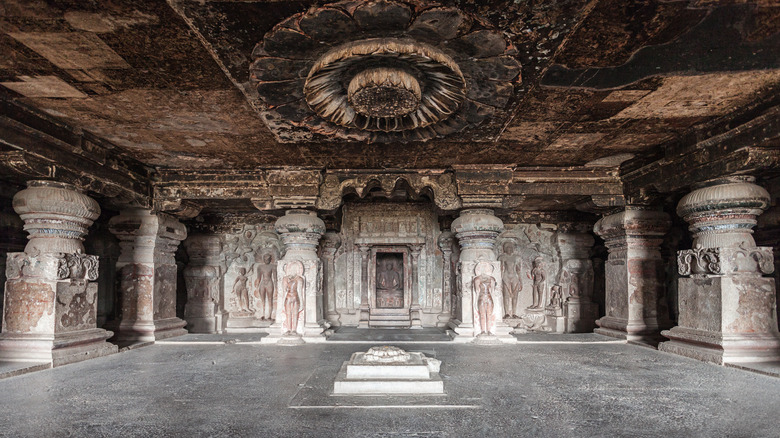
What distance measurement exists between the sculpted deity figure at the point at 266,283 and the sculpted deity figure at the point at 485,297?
4.67m

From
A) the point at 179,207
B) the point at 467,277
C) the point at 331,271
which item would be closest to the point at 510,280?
the point at 467,277

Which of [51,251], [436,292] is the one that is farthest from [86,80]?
[436,292]

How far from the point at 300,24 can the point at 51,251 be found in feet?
15.6

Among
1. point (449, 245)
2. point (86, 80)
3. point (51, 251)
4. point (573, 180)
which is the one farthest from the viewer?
point (449, 245)

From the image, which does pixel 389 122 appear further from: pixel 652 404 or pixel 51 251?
pixel 51 251

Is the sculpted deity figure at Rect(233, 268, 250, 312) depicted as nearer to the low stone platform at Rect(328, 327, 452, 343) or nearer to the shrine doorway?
the low stone platform at Rect(328, 327, 452, 343)

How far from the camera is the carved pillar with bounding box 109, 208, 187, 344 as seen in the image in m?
7.72

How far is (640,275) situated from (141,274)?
8.39 m

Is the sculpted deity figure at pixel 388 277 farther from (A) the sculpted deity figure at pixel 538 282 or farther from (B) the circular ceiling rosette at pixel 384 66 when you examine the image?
(B) the circular ceiling rosette at pixel 384 66

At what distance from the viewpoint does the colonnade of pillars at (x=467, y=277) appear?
5590mm

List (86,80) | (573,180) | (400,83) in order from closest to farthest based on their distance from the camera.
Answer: (400,83), (86,80), (573,180)

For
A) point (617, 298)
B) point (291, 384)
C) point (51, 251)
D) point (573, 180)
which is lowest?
point (291, 384)

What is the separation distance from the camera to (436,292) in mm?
10102

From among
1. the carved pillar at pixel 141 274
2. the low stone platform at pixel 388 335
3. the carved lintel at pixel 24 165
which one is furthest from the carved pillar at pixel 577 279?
the carved lintel at pixel 24 165
